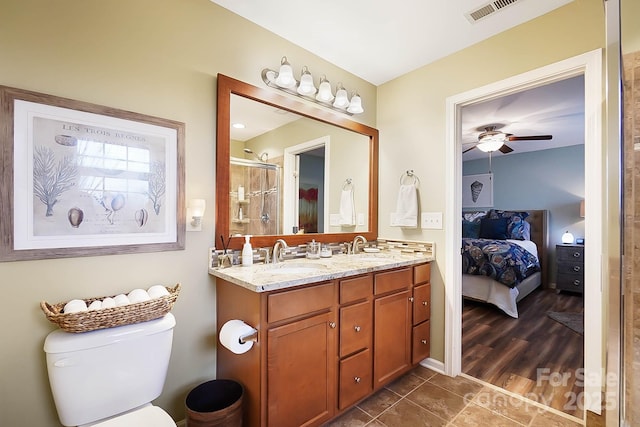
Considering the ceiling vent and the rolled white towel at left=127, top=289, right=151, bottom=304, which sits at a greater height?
the ceiling vent

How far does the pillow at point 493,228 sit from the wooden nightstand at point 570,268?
763 millimetres

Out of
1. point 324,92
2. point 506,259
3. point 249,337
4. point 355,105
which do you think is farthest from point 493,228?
point 249,337

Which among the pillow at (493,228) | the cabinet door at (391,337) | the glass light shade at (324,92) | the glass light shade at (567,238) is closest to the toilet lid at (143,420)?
the cabinet door at (391,337)

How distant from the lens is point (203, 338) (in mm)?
1644

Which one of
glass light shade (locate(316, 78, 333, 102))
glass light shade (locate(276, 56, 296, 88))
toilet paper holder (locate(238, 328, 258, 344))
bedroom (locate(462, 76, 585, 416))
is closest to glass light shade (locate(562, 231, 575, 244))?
bedroom (locate(462, 76, 585, 416))

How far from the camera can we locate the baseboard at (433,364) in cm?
224

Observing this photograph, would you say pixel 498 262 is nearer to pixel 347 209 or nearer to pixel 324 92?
pixel 347 209

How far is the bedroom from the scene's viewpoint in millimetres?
2379

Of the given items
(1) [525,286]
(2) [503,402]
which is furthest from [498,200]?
(2) [503,402]

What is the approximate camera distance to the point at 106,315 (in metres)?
1.16

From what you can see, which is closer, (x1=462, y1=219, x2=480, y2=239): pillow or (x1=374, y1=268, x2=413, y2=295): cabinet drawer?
(x1=374, y1=268, x2=413, y2=295): cabinet drawer

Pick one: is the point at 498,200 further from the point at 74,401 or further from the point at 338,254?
the point at 74,401

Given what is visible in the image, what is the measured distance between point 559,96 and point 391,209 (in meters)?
2.16

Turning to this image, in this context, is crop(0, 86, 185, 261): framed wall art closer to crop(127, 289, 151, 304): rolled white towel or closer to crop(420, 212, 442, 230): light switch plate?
crop(127, 289, 151, 304): rolled white towel
